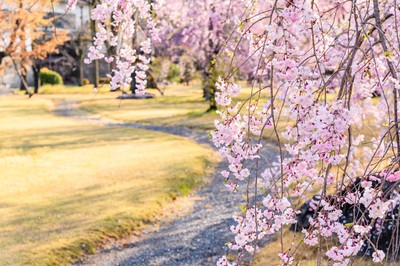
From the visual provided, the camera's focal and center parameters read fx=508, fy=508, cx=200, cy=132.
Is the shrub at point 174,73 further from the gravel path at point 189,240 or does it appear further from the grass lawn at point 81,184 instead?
the gravel path at point 189,240

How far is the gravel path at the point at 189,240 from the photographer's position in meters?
6.20

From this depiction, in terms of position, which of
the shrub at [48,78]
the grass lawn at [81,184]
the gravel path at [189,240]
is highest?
the shrub at [48,78]

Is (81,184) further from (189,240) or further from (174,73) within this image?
(174,73)

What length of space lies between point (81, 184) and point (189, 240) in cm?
335

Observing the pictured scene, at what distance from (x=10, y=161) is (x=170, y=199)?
452cm

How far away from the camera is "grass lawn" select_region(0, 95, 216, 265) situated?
662cm

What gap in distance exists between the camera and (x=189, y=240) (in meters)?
6.80

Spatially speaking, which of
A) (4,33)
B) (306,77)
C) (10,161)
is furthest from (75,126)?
(306,77)

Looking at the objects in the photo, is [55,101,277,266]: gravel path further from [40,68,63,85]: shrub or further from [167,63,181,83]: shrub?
[40,68,63,85]: shrub

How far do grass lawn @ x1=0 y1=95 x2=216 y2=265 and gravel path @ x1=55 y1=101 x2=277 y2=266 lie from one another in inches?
13.9

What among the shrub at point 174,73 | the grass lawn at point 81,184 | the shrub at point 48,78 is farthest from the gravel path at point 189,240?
the shrub at point 48,78

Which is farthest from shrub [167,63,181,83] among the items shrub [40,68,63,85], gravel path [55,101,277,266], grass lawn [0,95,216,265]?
gravel path [55,101,277,266]

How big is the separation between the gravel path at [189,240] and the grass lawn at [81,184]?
0.35 meters

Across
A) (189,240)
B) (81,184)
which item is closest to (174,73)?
(81,184)
